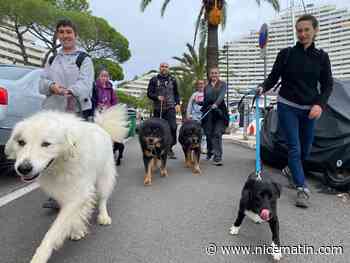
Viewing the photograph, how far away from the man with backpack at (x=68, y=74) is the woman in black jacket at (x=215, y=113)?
3.76m

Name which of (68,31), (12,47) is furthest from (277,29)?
(12,47)

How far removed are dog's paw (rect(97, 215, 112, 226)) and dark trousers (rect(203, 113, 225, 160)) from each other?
13.4ft

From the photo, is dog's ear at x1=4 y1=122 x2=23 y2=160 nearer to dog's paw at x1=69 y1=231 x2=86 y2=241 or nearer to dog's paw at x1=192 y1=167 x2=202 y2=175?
dog's paw at x1=69 y1=231 x2=86 y2=241

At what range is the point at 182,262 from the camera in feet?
8.12

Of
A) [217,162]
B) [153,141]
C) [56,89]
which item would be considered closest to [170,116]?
[217,162]

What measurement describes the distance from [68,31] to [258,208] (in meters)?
2.84

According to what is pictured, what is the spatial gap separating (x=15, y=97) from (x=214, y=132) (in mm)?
4158

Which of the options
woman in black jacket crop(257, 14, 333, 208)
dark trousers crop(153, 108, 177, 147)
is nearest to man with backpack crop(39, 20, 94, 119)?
woman in black jacket crop(257, 14, 333, 208)

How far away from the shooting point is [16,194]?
14.1ft

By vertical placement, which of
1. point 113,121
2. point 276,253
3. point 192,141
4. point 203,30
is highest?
point 203,30

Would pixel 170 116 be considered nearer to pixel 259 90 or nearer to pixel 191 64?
pixel 259 90

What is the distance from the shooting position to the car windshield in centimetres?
490

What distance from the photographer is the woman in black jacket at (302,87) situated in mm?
3965

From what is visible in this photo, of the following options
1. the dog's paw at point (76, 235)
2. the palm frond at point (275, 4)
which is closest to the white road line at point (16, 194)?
the dog's paw at point (76, 235)
